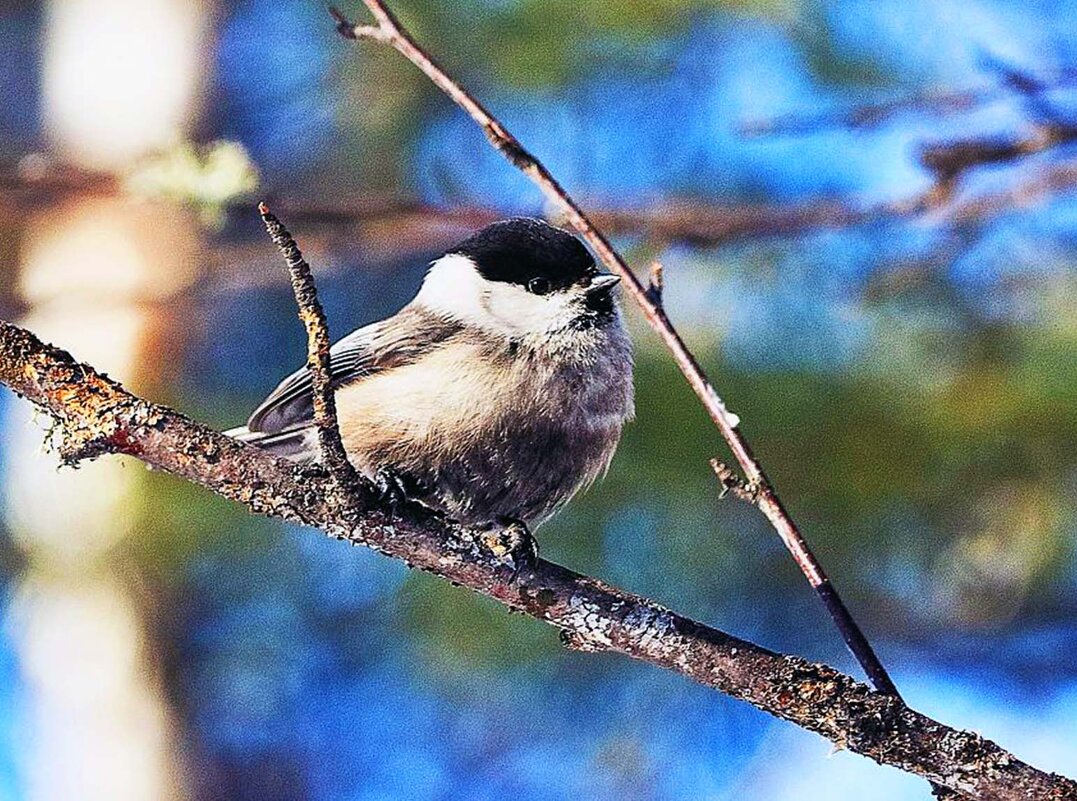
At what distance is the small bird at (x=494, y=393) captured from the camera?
2.13 metres

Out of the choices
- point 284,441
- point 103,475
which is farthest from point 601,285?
point 103,475

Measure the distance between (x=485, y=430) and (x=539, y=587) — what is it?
49 centimetres

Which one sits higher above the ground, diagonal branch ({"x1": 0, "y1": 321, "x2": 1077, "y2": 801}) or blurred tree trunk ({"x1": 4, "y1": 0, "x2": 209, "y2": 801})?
blurred tree trunk ({"x1": 4, "y1": 0, "x2": 209, "y2": 801})

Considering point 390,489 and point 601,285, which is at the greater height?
point 601,285

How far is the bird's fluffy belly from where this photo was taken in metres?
2.12

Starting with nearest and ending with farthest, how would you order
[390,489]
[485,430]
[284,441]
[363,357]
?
[390,489] < [485,430] < [284,441] < [363,357]

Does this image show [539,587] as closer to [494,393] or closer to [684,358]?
[684,358]

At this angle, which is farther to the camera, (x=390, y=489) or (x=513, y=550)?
(x=390, y=489)

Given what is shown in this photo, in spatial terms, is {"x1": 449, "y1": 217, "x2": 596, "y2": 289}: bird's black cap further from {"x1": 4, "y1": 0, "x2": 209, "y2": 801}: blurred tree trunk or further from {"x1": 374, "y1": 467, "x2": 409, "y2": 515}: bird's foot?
{"x1": 4, "y1": 0, "x2": 209, "y2": 801}: blurred tree trunk

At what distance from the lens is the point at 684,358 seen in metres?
1.59

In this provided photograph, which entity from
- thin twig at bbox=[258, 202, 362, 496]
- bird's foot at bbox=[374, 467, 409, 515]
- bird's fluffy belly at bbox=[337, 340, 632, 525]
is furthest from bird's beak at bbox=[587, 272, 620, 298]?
thin twig at bbox=[258, 202, 362, 496]

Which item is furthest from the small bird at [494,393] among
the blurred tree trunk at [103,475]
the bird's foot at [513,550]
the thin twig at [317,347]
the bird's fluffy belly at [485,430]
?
the blurred tree trunk at [103,475]

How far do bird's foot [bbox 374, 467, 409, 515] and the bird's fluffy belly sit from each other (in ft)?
0.20

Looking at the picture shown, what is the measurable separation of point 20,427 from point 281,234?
2.82 m
